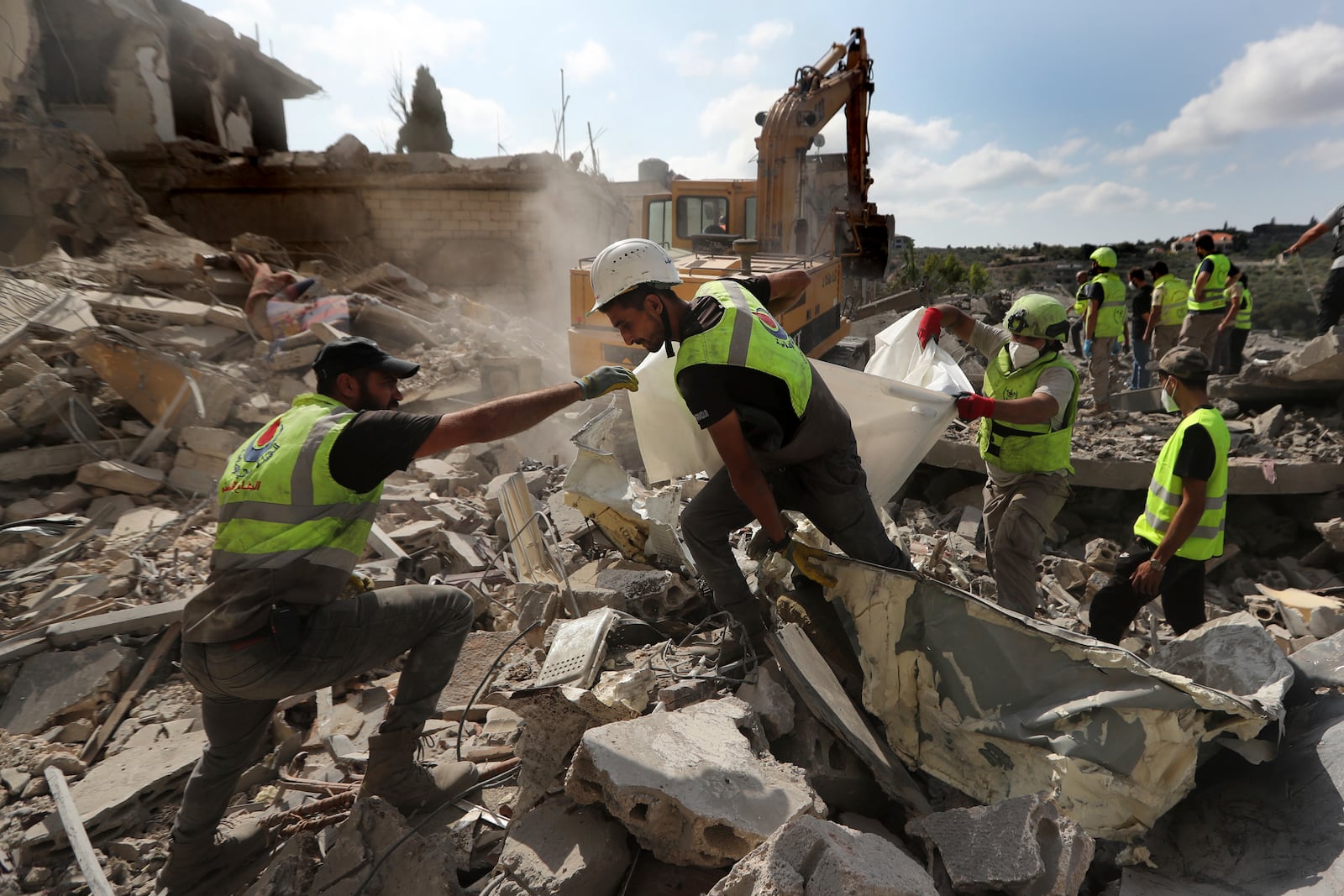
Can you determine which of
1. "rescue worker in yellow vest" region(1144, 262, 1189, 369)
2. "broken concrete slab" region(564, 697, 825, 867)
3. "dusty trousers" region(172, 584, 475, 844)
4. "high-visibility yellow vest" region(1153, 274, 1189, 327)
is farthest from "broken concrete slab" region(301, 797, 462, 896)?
"high-visibility yellow vest" region(1153, 274, 1189, 327)

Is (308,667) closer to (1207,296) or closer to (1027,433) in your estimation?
(1027,433)

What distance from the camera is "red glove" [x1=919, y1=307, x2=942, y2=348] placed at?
379cm

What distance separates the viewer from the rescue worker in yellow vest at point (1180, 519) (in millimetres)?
2941

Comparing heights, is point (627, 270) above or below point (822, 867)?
above

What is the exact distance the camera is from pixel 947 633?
2.38 meters

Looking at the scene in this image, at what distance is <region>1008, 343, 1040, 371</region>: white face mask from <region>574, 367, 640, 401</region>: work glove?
204 centimetres

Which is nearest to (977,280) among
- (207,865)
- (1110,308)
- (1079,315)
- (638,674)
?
(1079,315)

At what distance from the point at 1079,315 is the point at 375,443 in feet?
35.5

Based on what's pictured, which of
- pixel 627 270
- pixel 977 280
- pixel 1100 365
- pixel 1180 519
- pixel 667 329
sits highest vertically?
pixel 977 280

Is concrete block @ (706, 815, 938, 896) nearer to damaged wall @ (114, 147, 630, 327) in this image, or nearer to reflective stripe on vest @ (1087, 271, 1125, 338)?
reflective stripe on vest @ (1087, 271, 1125, 338)

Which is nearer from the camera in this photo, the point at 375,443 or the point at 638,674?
the point at 375,443

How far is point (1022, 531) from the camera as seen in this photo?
361cm

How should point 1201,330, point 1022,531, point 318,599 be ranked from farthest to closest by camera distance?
point 1201,330
point 1022,531
point 318,599

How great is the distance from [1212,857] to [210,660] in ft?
10.2
